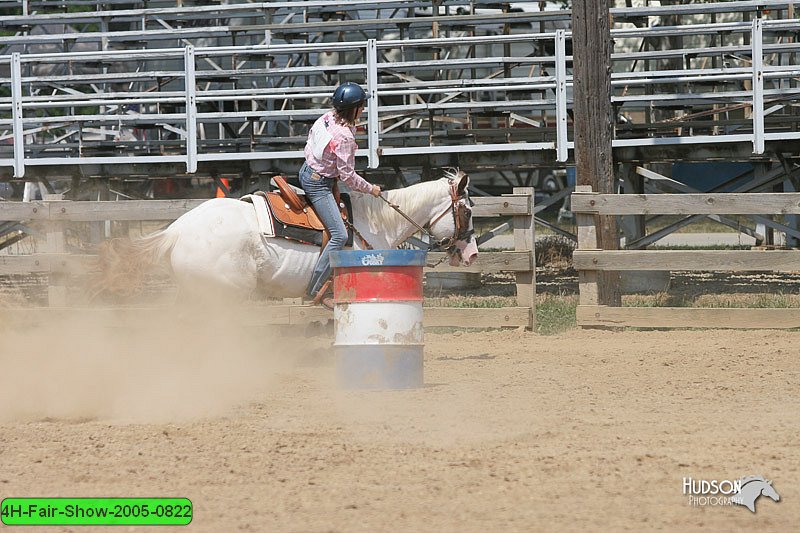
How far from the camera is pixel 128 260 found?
9.60m

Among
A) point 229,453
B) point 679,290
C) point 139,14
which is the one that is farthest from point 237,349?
point 139,14

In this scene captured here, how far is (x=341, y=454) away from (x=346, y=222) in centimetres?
384

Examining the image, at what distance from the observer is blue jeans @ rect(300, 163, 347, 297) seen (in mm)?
9531

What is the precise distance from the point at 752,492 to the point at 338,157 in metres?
4.95

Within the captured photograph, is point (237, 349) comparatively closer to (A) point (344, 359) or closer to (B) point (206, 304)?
(B) point (206, 304)

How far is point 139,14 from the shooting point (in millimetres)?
19391

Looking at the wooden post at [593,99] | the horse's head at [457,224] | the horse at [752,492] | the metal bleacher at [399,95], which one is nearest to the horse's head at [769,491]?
the horse at [752,492]

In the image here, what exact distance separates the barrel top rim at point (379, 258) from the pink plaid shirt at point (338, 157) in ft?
3.78

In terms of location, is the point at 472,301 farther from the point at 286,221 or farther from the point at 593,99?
the point at 286,221

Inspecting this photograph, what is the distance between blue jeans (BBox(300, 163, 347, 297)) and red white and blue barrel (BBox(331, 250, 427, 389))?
1226 mm

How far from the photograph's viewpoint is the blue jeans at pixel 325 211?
953cm

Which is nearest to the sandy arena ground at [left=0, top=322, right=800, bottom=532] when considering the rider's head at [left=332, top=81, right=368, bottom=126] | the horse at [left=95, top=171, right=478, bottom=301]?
the horse at [left=95, top=171, right=478, bottom=301]

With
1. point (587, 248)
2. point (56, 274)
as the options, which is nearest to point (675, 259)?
point (587, 248)

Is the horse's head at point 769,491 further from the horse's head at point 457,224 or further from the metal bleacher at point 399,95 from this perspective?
the metal bleacher at point 399,95
